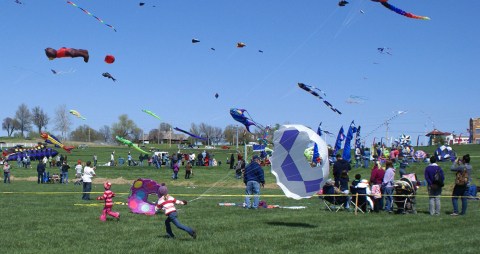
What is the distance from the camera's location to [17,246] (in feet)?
36.5

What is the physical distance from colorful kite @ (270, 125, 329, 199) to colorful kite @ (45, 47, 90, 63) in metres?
6.29

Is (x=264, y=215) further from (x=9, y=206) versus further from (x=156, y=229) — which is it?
(x=9, y=206)

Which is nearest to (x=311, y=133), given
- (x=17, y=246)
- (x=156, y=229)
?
(x=156, y=229)

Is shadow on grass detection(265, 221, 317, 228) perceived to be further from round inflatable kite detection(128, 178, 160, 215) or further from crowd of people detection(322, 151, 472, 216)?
round inflatable kite detection(128, 178, 160, 215)

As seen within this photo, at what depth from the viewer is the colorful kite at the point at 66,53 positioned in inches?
638

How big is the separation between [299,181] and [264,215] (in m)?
2.35

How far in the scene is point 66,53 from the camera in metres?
16.5

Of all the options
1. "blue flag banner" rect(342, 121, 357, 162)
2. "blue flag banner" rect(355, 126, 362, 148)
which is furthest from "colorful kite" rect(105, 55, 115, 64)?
"blue flag banner" rect(355, 126, 362, 148)

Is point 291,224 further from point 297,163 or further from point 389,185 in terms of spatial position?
point 389,185

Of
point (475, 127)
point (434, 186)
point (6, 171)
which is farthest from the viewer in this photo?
point (475, 127)

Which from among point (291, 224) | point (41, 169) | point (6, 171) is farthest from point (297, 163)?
point (6, 171)

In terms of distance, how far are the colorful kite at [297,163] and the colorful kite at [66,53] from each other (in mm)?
6285

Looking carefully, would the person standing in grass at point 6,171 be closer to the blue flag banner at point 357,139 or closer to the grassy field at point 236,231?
the grassy field at point 236,231

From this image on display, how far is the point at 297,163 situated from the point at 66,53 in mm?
7499
